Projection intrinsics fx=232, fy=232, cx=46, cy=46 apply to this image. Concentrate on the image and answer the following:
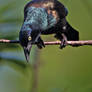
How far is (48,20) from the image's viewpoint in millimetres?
3703

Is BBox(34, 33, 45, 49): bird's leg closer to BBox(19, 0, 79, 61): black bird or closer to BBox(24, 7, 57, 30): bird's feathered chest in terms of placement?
BBox(19, 0, 79, 61): black bird

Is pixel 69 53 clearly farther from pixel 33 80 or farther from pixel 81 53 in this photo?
pixel 33 80

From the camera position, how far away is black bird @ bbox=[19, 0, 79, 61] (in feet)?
11.2

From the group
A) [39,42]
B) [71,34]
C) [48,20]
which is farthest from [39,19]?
[71,34]

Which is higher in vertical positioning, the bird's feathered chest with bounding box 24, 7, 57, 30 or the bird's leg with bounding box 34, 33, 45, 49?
the bird's feathered chest with bounding box 24, 7, 57, 30

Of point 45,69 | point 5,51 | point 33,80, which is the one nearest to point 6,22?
point 5,51

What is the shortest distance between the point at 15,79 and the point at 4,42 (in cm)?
139

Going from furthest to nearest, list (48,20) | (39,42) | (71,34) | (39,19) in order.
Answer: (71,34), (48,20), (39,19), (39,42)

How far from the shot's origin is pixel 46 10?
3.86 meters

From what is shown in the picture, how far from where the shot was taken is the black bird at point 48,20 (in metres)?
3.41


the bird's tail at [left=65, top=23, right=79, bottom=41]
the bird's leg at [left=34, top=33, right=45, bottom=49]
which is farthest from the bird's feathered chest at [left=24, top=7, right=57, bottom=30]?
the bird's tail at [left=65, top=23, right=79, bottom=41]

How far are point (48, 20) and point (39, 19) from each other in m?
0.17

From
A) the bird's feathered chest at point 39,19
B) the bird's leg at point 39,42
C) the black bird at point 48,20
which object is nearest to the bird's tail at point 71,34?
the black bird at point 48,20

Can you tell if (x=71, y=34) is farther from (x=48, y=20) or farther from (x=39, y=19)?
(x=39, y=19)
